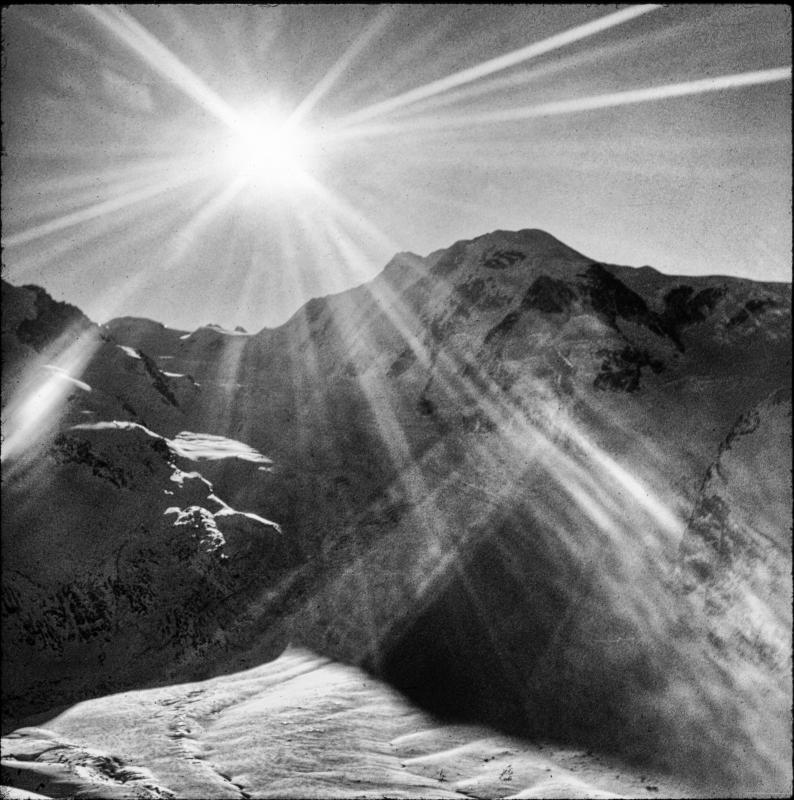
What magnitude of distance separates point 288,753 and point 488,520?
40.6 metres

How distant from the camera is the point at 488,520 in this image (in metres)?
Answer: 69.4

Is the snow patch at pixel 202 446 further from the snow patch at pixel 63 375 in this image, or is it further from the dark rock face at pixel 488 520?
the dark rock face at pixel 488 520

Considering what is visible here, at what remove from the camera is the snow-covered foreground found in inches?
1136

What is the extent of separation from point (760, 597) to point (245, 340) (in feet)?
455

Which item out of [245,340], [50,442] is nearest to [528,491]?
[50,442]

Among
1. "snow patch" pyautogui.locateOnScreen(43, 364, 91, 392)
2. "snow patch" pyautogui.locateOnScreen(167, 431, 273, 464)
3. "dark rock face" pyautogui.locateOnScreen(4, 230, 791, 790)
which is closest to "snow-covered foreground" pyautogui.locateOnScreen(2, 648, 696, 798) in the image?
"dark rock face" pyautogui.locateOnScreen(4, 230, 791, 790)

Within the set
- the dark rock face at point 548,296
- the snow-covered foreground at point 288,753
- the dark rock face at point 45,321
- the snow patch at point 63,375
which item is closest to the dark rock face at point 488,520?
the dark rock face at point 548,296

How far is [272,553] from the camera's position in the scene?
231 feet

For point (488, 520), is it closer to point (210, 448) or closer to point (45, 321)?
point (210, 448)

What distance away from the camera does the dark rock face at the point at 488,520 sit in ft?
153

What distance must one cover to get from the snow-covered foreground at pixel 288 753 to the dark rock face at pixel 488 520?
5.21 meters

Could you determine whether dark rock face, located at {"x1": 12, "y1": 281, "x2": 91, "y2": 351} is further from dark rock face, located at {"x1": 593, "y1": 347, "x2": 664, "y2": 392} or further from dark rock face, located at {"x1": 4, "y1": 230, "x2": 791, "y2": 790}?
dark rock face, located at {"x1": 593, "y1": 347, "x2": 664, "y2": 392}

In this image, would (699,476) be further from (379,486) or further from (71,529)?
(71,529)

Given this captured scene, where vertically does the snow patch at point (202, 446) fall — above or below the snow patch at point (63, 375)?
below
